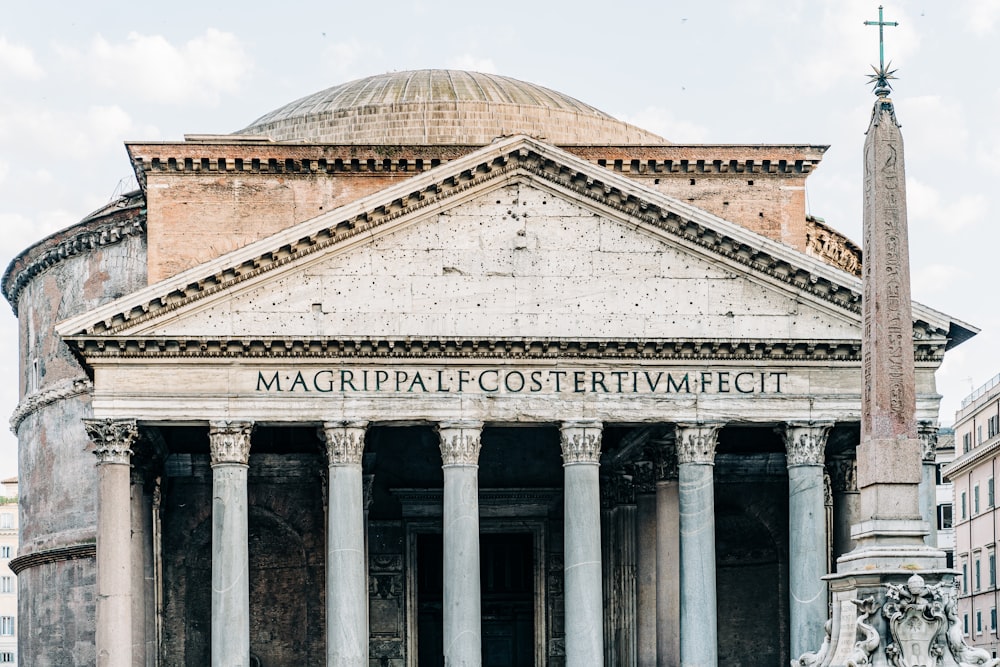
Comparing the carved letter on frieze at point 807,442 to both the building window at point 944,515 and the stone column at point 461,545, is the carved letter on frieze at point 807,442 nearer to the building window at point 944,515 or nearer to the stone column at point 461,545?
the stone column at point 461,545

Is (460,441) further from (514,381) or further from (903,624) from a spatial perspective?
(903,624)

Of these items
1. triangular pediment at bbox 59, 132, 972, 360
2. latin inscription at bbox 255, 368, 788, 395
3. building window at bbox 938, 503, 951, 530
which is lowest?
building window at bbox 938, 503, 951, 530

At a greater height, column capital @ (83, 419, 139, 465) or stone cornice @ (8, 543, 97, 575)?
column capital @ (83, 419, 139, 465)

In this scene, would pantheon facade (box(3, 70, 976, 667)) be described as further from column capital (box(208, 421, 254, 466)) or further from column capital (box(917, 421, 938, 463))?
column capital (box(917, 421, 938, 463))

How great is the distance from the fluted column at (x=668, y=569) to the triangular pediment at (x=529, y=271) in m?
3.18

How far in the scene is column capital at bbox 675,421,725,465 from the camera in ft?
111

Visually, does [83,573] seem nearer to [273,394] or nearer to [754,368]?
[273,394]

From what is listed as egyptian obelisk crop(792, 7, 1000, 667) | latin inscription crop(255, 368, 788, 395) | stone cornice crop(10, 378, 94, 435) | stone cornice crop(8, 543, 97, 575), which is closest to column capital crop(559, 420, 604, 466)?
latin inscription crop(255, 368, 788, 395)

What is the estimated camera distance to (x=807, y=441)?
33969 millimetres

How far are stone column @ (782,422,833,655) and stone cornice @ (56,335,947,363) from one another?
4.56 ft

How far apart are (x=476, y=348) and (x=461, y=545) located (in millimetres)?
3370

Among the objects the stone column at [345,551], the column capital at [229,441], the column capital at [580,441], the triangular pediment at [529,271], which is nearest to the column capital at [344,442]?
the stone column at [345,551]

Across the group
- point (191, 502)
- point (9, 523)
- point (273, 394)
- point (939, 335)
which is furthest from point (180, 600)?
point (9, 523)

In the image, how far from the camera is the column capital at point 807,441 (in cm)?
3391
